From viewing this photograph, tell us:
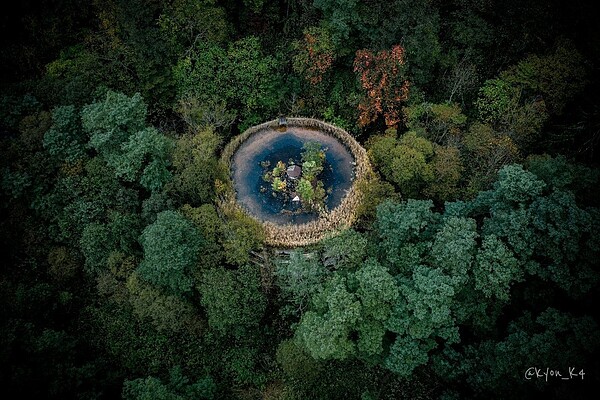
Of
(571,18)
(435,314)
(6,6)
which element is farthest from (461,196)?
(6,6)

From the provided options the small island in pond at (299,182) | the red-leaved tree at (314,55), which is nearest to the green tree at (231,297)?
the small island in pond at (299,182)

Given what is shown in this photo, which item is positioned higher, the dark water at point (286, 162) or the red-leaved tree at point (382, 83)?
the red-leaved tree at point (382, 83)

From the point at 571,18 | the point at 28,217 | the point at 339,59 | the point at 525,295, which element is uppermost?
the point at 339,59

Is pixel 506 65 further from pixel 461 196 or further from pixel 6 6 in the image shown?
pixel 6 6

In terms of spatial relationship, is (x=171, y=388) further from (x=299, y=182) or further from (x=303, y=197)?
(x=299, y=182)

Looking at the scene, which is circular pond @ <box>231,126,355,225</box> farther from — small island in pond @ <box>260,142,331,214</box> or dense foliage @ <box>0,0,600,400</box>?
dense foliage @ <box>0,0,600,400</box>

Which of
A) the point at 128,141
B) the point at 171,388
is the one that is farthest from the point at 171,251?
the point at 128,141

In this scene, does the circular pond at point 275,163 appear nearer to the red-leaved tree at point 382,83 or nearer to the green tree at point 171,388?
the red-leaved tree at point 382,83
